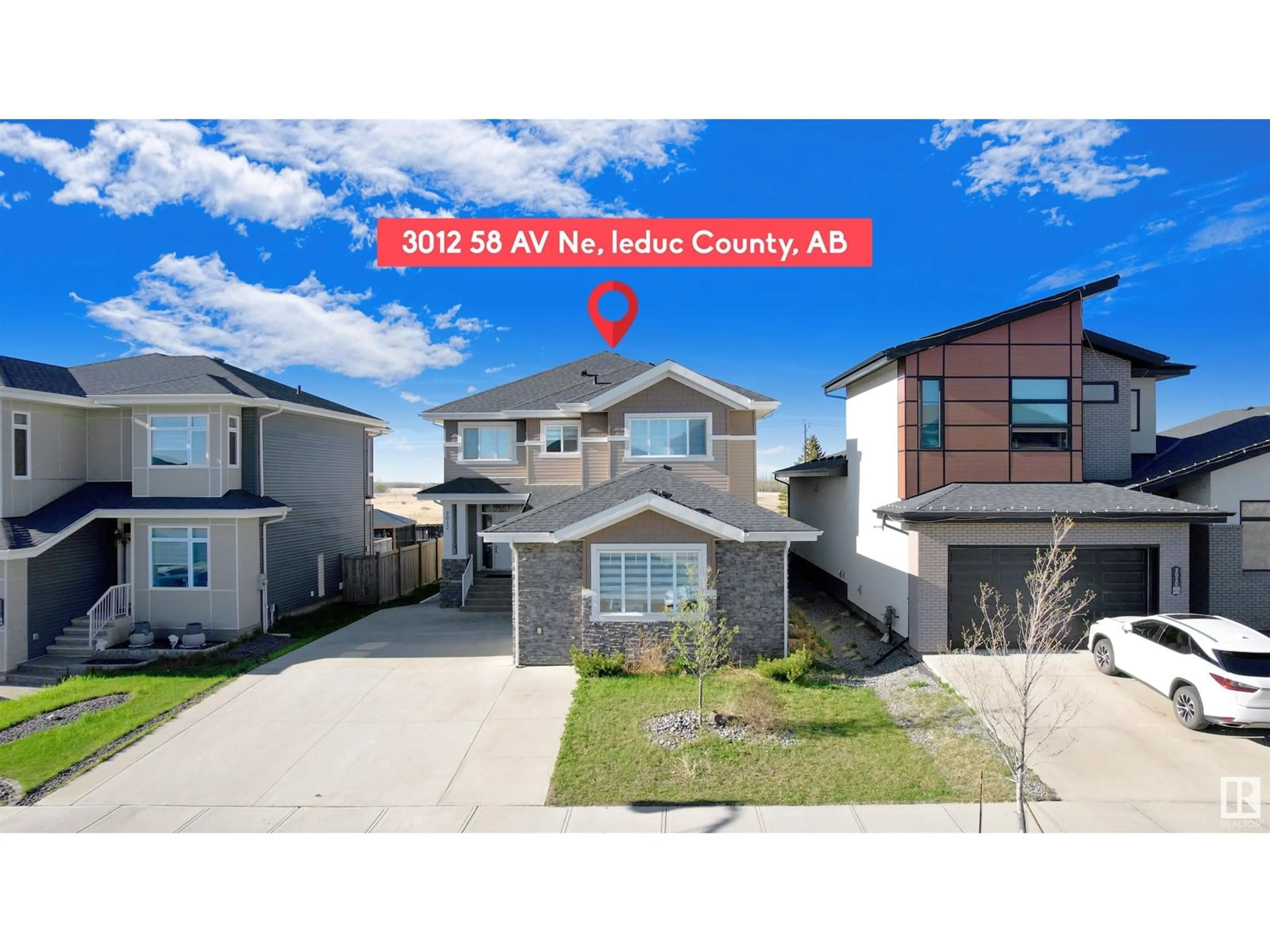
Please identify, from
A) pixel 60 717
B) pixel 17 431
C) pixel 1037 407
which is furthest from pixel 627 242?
pixel 17 431

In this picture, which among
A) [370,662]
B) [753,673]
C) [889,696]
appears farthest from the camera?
[370,662]

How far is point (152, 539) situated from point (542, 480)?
29.5ft

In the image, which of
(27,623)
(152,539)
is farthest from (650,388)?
(27,623)

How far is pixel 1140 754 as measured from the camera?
7.86 metres

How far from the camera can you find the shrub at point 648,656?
10.9 m

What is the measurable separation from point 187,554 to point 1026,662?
624 inches

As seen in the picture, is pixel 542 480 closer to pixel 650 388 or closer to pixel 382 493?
pixel 650 388

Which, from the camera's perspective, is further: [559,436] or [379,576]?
[379,576]

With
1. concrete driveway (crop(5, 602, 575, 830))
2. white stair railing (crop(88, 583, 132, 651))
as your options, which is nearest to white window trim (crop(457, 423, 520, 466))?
concrete driveway (crop(5, 602, 575, 830))

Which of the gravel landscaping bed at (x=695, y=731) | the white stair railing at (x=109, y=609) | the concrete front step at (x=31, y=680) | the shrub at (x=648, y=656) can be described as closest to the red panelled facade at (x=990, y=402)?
the shrub at (x=648, y=656)

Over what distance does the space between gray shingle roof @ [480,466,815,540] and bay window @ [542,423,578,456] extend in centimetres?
453

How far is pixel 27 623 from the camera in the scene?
11961 millimetres

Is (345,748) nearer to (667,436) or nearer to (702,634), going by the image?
(702,634)

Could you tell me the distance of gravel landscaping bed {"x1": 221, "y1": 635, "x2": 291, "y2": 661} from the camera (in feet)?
41.0
